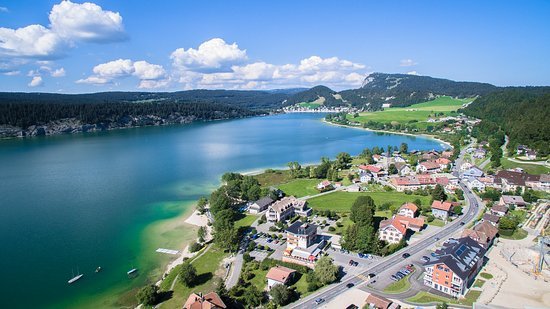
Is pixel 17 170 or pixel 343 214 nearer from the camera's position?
pixel 343 214

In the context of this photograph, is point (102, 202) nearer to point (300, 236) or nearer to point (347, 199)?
point (300, 236)

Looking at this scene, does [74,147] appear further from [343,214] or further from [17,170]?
[343,214]

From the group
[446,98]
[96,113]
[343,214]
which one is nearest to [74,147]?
[96,113]

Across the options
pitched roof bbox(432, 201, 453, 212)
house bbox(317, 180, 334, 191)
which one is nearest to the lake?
house bbox(317, 180, 334, 191)

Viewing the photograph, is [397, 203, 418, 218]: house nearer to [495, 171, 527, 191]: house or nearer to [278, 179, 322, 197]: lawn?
[278, 179, 322, 197]: lawn

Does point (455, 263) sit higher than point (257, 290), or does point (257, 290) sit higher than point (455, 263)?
point (455, 263)

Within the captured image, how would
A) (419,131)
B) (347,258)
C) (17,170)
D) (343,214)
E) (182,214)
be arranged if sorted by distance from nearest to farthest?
(347,258) → (343,214) → (182,214) → (17,170) → (419,131)

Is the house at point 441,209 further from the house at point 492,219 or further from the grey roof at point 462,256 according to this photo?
the grey roof at point 462,256

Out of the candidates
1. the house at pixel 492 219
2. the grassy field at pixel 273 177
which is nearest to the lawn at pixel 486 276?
the house at pixel 492 219
